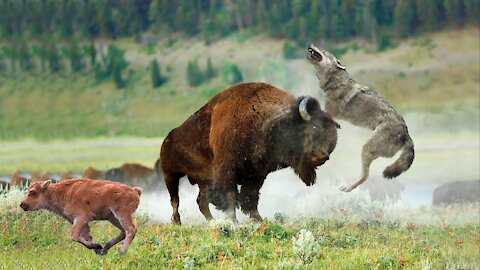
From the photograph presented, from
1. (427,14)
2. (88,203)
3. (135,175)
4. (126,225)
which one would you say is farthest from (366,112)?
(427,14)

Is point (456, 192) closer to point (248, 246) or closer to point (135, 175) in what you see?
point (135, 175)

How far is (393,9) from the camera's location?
36.6 meters

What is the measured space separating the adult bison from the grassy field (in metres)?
0.52

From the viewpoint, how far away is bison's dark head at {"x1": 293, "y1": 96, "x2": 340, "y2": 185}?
1221 centimetres

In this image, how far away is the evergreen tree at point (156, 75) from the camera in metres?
35.4

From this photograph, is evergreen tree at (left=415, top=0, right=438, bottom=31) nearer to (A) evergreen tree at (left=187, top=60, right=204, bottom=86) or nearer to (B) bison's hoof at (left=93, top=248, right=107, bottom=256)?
(A) evergreen tree at (left=187, top=60, right=204, bottom=86)

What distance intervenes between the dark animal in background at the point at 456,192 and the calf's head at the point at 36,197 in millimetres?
11308

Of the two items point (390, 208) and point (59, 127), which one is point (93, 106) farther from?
point (390, 208)

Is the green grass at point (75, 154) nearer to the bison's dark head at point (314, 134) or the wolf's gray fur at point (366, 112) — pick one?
the bison's dark head at point (314, 134)

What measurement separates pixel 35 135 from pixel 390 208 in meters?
14.4

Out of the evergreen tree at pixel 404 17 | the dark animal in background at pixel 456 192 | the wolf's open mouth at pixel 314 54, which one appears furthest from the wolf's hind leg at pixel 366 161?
the evergreen tree at pixel 404 17

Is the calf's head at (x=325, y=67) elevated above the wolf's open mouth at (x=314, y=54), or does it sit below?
below

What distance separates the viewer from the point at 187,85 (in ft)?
113

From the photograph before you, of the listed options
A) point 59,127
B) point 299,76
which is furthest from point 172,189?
point 59,127
